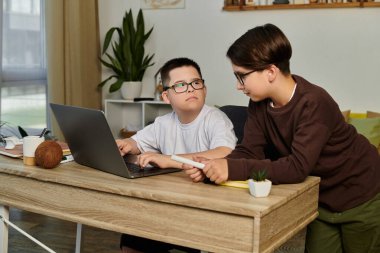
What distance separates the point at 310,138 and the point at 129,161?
0.70m

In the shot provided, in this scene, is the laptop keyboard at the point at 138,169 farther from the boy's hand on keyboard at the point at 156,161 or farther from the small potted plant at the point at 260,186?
the small potted plant at the point at 260,186

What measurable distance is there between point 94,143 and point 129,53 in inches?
141

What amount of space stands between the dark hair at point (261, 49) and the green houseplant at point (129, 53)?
367 cm

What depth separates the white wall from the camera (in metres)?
4.68

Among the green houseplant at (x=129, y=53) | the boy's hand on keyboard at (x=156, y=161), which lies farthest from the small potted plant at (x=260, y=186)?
the green houseplant at (x=129, y=53)

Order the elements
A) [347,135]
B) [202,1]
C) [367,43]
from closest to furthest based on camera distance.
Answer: [347,135]
[367,43]
[202,1]

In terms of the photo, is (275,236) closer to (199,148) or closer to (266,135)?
(266,135)

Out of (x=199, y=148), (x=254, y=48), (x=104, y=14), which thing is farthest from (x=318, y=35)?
(x=254, y=48)

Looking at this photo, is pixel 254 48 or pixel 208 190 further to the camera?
pixel 254 48

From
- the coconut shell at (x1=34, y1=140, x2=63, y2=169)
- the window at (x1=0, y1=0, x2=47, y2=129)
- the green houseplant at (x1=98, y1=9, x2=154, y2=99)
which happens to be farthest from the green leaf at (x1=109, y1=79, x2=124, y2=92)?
the coconut shell at (x1=34, y1=140, x2=63, y2=169)

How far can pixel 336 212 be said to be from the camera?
2020 mm

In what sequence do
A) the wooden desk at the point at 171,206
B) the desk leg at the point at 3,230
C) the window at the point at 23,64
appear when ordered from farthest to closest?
the window at the point at 23,64
the desk leg at the point at 3,230
the wooden desk at the point at 171,206

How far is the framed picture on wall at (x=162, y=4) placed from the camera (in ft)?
17.7

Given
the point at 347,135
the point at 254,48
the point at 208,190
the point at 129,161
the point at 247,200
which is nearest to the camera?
the point at 247,200
